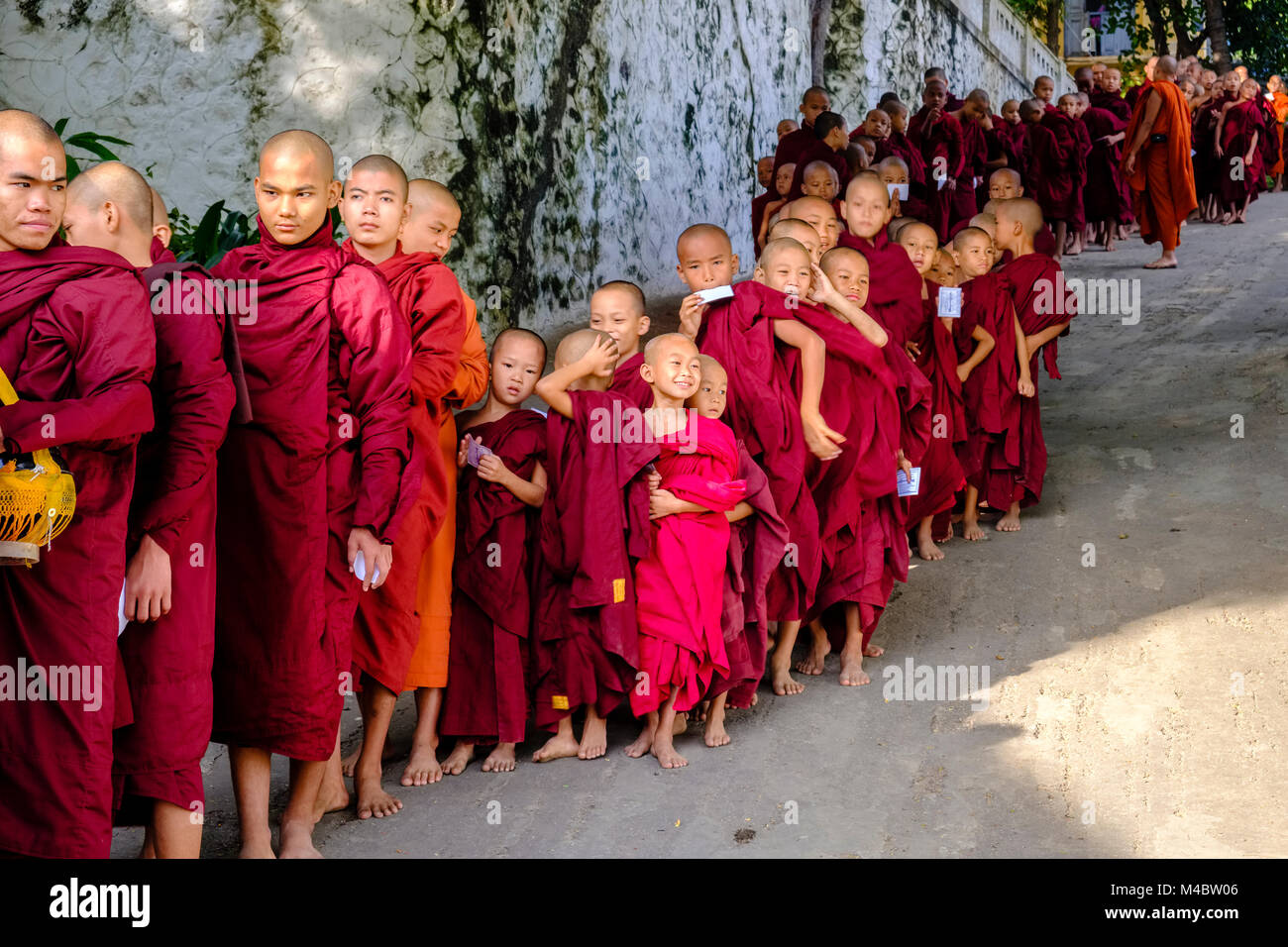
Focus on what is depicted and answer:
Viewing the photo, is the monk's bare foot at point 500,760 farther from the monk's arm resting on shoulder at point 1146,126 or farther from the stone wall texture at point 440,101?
the monk's arm resting on shoulder at point 1146,126

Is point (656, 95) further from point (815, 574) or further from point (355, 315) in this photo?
point (355, 315)

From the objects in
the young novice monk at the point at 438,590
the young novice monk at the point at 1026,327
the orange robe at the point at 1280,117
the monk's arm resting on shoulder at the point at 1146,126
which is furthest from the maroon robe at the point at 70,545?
the orange robe at the point at 1280,117

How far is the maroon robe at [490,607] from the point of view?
400 cm

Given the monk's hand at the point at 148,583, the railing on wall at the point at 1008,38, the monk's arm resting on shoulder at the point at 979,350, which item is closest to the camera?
the monk's hand at the point at 148,583

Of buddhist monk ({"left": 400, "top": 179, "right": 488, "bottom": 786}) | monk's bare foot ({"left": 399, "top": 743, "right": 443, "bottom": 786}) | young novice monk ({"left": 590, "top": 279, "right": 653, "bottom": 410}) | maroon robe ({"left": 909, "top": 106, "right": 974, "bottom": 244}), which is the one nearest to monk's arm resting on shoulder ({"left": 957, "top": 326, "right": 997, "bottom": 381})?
young novice monk ({"left": 590, "top": 279, "right": 653, "bottom": 410})

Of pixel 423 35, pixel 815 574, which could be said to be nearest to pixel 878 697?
pixel 815 574

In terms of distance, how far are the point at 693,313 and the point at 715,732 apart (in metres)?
1.41

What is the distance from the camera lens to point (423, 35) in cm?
701

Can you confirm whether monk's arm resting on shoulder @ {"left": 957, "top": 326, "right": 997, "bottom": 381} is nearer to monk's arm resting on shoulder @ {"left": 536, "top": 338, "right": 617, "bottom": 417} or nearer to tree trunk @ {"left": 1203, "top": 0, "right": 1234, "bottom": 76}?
monk's arm resting on shoulder @ {"left": 536, "top": 338, "right": 617, "bottom": 417}

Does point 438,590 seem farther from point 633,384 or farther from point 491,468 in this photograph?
point 633,384

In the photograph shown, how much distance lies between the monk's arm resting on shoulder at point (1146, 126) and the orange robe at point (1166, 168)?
43mm

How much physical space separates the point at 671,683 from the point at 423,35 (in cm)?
427

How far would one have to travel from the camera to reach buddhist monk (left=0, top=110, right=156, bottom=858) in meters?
2.57

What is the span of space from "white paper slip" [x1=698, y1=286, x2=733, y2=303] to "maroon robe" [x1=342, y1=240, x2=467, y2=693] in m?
0.98
